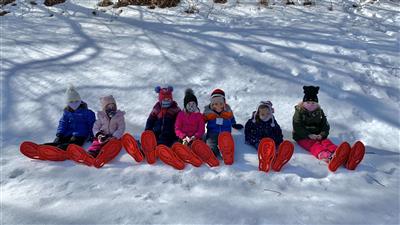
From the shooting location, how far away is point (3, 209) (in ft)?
10.3

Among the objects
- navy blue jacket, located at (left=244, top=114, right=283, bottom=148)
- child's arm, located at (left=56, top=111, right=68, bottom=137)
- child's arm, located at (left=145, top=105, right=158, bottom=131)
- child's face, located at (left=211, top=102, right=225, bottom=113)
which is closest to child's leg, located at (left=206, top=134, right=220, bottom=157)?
child's face, located at (left=211, top=102, right=225, bottom=113)

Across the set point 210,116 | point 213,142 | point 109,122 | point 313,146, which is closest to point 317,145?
point 313,146

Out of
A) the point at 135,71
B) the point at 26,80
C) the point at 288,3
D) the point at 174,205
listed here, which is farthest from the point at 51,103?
the point at 288,3

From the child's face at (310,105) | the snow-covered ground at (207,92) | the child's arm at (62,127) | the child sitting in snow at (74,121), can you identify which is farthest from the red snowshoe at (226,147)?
the child's arm at (62,127)

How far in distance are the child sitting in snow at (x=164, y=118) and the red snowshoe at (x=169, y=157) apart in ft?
1.55

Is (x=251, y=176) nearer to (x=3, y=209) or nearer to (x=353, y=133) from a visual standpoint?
(x=353, y=133)

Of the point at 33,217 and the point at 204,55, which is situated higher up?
the point at 204,55

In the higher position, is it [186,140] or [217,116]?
[217,116]

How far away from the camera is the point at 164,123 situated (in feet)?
14.7

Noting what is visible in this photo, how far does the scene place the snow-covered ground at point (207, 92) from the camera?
125 inches

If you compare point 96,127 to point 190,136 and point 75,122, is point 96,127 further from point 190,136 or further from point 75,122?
point 190,136

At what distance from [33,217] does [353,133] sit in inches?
144

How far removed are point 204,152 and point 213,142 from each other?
308mm

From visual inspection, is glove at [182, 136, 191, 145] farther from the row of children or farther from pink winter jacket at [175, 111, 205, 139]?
pink winter jacket at [175, 111, 205, 139]
